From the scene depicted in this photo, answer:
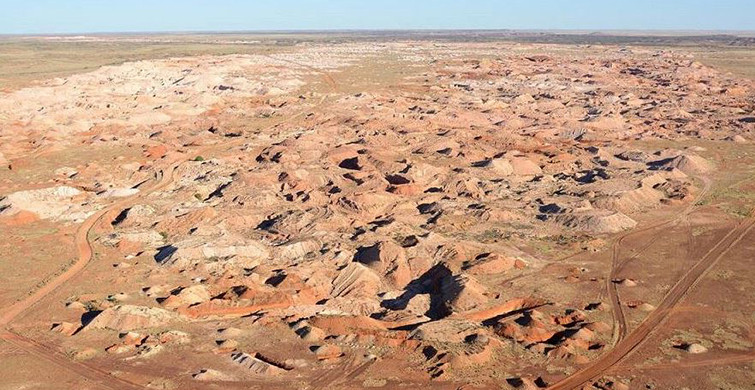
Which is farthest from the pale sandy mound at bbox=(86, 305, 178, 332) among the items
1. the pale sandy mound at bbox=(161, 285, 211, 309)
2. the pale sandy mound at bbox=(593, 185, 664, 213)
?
the pale sandy mound at bbox=(593, 185, 664, 213)

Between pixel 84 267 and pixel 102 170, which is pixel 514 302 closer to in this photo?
pixel 84 267

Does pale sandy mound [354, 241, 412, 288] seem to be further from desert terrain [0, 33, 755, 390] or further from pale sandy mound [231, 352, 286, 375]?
pale sandy mound [231, 352, 286, 375]

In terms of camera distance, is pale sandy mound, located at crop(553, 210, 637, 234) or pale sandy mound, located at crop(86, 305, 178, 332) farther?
pale sandy mound, located at crop(553, 210, 637, 234)

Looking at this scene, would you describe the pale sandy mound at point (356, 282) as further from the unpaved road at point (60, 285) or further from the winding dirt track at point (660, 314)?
the unpaved road at point (60, 285)

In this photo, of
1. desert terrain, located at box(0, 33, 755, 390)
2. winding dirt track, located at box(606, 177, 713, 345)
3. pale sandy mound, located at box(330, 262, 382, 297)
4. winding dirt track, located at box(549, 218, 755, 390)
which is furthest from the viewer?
pale sandy mound, located at box(330, 262, 382, 297)

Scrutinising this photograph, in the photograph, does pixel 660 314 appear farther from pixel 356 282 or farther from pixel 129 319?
pixel 129 319

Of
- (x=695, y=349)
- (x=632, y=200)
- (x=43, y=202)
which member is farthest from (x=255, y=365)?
(x=632, y=200)
